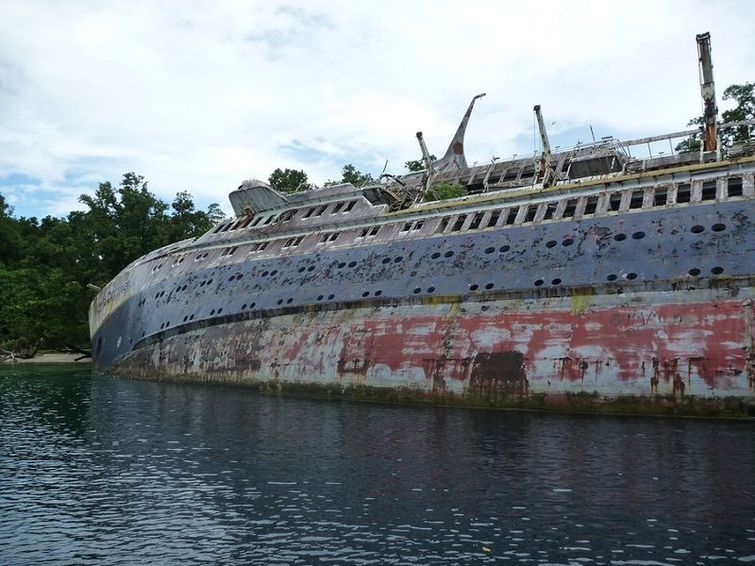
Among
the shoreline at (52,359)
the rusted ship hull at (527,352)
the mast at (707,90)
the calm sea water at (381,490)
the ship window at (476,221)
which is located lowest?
the calm sea water at (381,490)

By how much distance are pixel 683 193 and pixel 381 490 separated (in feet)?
59.0

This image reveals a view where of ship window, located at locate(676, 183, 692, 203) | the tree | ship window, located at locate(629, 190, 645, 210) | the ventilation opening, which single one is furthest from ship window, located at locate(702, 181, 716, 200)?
the tree

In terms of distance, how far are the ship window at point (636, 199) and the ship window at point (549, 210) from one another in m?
3.28

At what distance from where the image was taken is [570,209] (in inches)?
1084

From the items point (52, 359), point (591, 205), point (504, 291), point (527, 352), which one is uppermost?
point (591, 205)

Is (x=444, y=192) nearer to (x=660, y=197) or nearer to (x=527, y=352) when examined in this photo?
(x=660, y=197)

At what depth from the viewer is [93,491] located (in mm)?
14664

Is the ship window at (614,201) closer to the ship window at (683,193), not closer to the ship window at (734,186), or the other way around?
the ship window at (683,193)

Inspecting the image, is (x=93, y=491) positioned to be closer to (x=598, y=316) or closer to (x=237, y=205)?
(x=598, y=316)

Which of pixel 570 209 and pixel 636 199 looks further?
pixel 570 209

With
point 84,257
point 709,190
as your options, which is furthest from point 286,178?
point 709,190

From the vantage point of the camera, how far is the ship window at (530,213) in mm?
28505

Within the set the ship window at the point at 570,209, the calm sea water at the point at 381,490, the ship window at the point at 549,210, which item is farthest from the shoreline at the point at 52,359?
the ship window at the point at 570,209

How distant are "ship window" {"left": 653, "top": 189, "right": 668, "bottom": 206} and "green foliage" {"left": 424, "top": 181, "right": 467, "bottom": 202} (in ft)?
41.8
